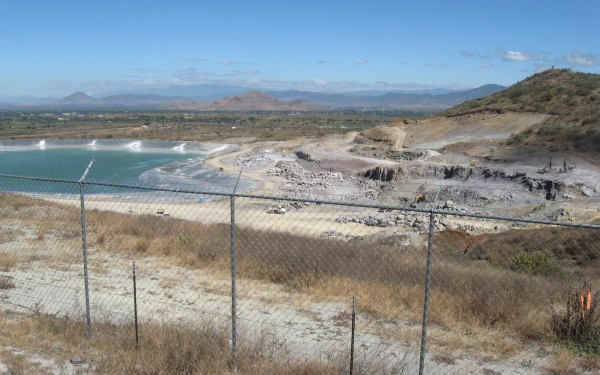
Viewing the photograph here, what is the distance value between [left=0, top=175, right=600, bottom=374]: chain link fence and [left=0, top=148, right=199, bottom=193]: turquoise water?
3208 centimetres

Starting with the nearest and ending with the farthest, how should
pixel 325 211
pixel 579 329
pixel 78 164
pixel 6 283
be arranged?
pixel 579 329 < pixel 6 283 < pixel 325 211 < pixel 78 164

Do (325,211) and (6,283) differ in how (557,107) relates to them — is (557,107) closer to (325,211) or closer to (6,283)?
(325,211)

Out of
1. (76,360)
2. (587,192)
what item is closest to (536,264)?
(76,360)

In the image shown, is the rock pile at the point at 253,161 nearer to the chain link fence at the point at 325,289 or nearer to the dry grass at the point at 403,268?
the dry grass at the point at 403,268

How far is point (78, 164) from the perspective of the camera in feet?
219

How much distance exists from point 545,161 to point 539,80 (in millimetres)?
39999

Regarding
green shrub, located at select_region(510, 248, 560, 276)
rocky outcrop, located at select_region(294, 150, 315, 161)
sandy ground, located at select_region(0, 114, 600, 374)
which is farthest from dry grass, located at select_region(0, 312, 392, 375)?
rocky outcrop, located at select_region(294, 150, 315, 161)

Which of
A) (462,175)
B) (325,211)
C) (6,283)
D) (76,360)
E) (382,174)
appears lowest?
(325,211)

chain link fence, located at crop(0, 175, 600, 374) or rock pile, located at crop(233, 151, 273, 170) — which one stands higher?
chain link fence, located at crop(0, 175, 600, 374)

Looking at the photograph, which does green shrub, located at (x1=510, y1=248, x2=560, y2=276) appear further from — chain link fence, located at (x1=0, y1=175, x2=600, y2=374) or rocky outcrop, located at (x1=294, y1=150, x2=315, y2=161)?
rocky outcrop, located at (x1=294, y1=150, x2=315, y2=161)

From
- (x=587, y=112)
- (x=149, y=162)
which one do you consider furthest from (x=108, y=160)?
(x=587, y=112)

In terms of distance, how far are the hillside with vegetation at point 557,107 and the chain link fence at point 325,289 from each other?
107 ft

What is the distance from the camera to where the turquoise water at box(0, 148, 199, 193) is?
53.3 meters

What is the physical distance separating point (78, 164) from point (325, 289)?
2504 inches
